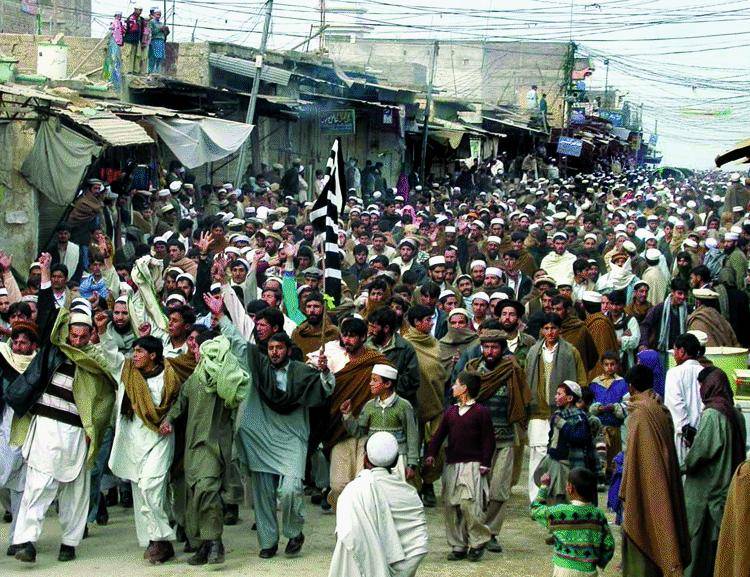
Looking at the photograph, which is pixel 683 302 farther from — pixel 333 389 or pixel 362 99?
pixel 362 99

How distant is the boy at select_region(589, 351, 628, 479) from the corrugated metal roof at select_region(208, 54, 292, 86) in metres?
14.4

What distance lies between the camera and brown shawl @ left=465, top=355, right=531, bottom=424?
9.61 metres

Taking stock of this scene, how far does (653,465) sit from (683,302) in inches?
216

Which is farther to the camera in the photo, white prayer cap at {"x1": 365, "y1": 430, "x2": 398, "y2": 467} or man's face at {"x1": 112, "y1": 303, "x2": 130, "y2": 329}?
man's face at {"x1": 112, "y1": 303, "x2": 130, "y2": 329}

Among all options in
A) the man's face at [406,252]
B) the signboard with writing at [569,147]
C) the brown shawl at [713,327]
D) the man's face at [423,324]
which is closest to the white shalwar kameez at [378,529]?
the man's face at [423,324]

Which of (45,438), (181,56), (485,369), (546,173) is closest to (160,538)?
(45,438)

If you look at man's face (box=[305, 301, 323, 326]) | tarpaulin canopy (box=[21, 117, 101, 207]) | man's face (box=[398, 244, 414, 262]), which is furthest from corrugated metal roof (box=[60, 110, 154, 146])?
man's face (box=[305, 301, 323, 326])

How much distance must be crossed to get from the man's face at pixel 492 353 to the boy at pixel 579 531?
2650 mm

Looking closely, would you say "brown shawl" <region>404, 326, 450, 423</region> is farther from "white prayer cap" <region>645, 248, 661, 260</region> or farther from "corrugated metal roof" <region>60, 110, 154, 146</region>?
"corrugated metal roof" <region>60, 110, 154, 146</region>

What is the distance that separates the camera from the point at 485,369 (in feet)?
31.9

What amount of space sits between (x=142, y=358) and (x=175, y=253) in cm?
599

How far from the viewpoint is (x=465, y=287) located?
531 inches

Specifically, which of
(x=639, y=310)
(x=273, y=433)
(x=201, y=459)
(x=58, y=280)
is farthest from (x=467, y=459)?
(x=639, y=310)

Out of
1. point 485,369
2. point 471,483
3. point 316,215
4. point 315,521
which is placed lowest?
point 315,521
